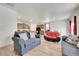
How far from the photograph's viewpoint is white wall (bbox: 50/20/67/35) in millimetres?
2226

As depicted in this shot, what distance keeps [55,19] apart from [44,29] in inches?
15.3

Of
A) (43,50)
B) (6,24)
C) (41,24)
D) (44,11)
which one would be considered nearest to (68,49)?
(43,50)

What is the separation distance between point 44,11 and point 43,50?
1.00 metres

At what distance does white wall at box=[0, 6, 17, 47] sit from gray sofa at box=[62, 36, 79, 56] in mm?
1312

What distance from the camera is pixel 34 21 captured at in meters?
2.29

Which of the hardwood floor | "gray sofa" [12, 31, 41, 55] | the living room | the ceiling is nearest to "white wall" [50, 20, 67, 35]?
the living room

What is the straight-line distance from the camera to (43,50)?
2.23 meters

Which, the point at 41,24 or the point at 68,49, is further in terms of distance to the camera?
the point at 41,24

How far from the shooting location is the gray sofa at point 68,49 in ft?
6.38

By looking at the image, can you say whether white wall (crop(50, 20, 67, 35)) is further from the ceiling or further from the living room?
the ceiling

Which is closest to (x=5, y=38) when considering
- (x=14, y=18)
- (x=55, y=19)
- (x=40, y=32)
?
(x=14, y=18)

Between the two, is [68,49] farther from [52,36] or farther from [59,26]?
[59,26]

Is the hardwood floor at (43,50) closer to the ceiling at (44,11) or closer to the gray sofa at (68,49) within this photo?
the gray sofa at (68,49)

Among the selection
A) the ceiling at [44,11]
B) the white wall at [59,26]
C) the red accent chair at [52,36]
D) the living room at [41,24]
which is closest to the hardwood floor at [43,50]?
the living room at [41,24]
